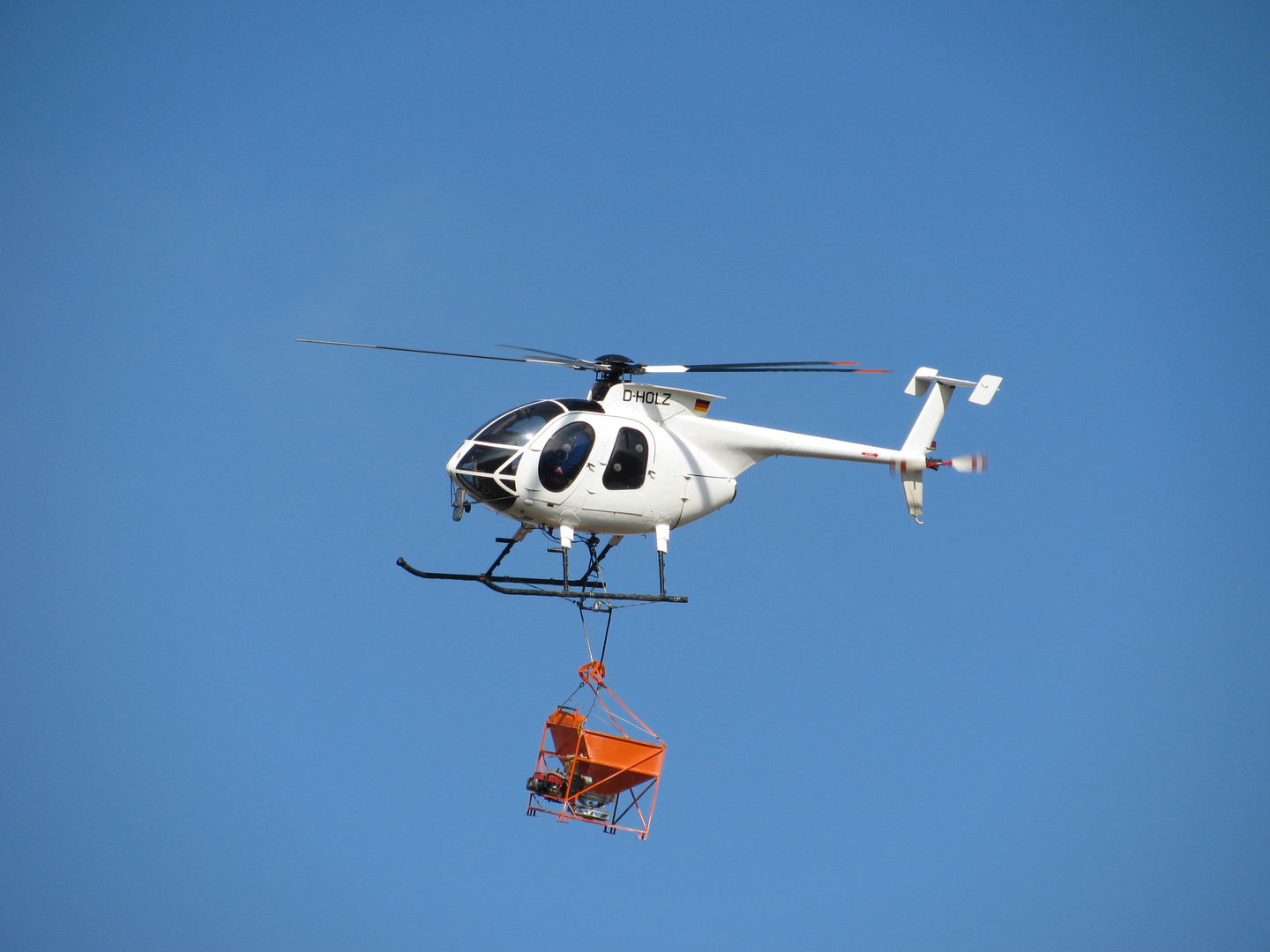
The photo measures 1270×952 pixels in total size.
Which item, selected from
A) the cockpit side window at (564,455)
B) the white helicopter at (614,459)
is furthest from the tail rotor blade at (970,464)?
the cockpit side window at (564,455)

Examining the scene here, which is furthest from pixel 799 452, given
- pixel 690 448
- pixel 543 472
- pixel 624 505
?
pixel 543 472

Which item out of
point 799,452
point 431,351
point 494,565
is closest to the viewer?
point 431,351

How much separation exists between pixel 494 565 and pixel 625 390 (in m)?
3.61

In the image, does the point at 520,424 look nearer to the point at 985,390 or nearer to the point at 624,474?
the point at 624,474

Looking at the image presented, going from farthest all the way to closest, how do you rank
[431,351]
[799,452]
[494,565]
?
[799,452] < [494,565] < [431,351]

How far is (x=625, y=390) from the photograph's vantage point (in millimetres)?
21469

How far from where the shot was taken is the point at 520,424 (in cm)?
2033

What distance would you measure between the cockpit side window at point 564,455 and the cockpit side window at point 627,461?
507mm

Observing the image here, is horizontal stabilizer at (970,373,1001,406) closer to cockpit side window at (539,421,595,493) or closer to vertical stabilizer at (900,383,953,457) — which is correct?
vertical stabilizer at (900,383,953,457)

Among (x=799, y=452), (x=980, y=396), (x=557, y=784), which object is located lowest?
(x=557, y=784)

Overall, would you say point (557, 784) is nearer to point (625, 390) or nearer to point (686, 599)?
point (686, 599)

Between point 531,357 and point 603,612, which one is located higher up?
point 531,357

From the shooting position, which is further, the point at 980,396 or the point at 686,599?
the point at 980,396

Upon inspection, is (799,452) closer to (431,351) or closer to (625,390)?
(625,390)
